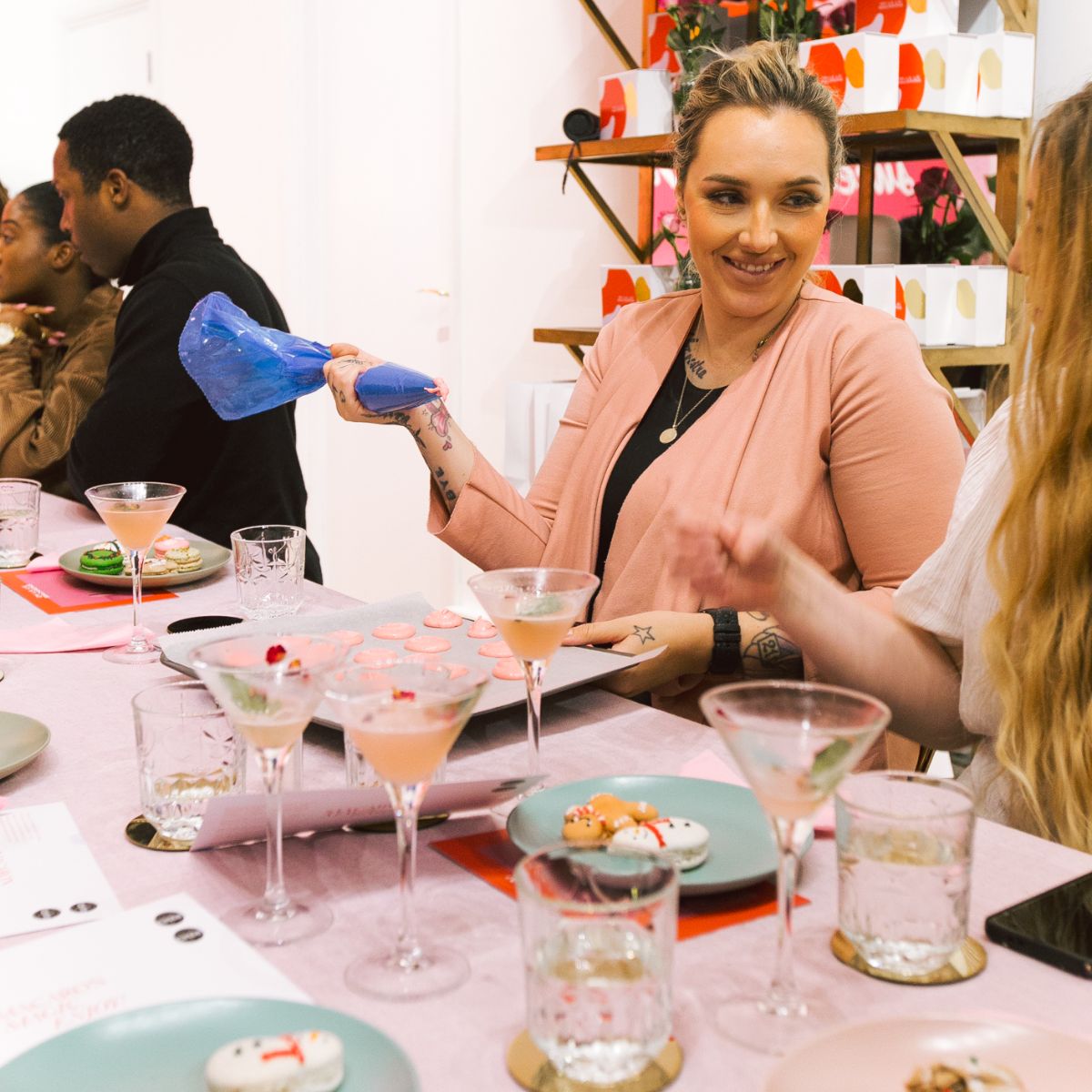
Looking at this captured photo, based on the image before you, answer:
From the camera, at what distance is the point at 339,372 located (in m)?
1.85

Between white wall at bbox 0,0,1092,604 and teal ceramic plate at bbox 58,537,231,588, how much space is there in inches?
103

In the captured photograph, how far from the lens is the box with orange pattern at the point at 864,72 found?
2.88 meters

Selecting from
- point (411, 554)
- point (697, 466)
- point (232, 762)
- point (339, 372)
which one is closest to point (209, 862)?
point (232, 762)

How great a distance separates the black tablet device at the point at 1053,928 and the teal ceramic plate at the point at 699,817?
6.9 inches

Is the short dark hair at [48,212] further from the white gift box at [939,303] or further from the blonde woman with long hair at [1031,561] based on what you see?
the blonde woman with long hair at [1031,561]

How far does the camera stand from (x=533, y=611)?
1156 millimetres

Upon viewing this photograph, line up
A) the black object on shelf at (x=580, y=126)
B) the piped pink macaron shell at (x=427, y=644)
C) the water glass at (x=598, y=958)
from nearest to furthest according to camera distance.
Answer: the water glass at (x=598, y=958)
the piped pink macaron shell at (x=427, y=644)
the black object on shelf at (x=580, y=126)

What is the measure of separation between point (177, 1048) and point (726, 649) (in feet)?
3.69

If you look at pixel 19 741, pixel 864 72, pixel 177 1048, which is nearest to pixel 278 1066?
pixel 177 1048

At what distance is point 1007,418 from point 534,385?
8.44 ft

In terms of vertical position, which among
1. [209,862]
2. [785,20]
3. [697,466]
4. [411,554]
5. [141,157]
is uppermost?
[785,20]

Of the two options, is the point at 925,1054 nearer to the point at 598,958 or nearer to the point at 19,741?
the point at 598,958

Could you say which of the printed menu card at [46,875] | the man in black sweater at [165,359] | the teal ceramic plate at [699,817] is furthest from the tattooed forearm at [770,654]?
the man in black sweater at [165,359]

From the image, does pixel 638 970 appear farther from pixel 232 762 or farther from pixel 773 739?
pixel 232 762
